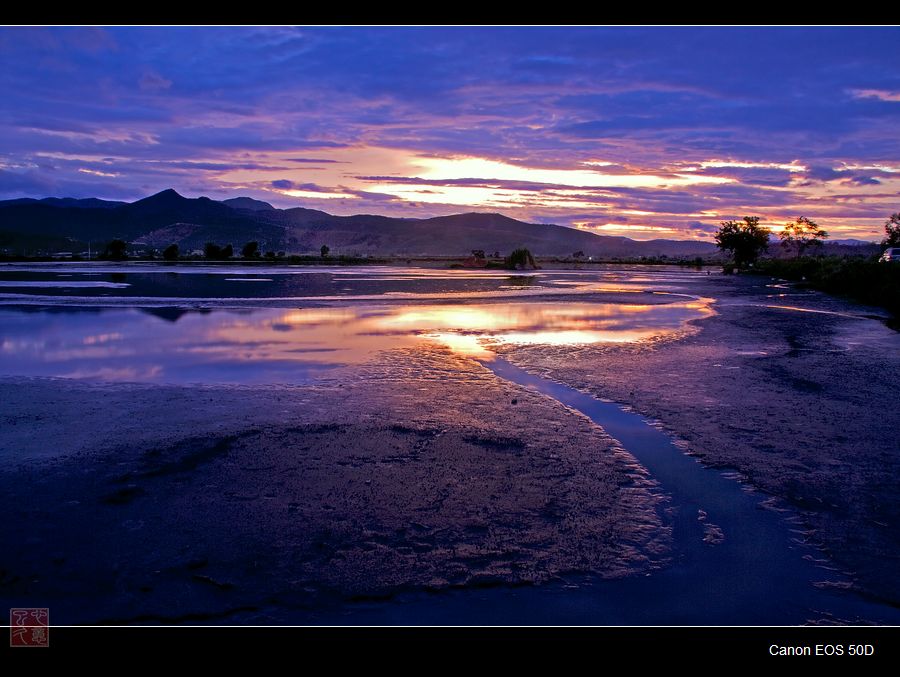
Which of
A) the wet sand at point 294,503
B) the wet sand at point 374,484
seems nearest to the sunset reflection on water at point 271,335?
the wet sand at point 374,484

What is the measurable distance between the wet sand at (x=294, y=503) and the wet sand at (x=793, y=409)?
4.49 feet

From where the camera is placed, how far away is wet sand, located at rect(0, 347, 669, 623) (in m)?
4.45

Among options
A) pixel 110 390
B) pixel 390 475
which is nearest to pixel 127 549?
pixel 390 475

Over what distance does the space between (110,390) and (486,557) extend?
24.7 feet

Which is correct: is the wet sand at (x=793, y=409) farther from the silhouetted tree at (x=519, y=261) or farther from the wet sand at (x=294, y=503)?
the silhouetted tree at (x=519, y=261)

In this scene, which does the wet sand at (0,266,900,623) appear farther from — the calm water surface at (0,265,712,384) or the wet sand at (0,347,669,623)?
the calm water surface at (0,265,712,384)

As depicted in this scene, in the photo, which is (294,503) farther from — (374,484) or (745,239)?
(745,239)

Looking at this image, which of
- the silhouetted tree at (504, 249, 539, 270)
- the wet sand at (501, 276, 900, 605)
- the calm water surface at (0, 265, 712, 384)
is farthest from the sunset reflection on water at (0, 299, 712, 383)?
the silhouetted tree at (504, 249, 539, 270)

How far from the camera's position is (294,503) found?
5688 mm

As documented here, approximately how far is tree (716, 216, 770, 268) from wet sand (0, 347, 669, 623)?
263ft

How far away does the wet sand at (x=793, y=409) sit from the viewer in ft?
18.0
